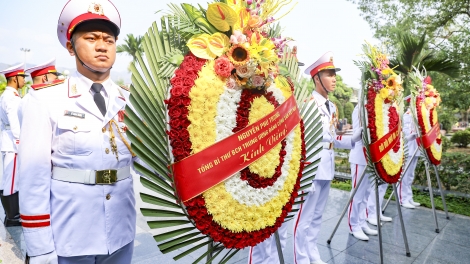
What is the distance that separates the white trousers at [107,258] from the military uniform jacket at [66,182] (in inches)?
2.8

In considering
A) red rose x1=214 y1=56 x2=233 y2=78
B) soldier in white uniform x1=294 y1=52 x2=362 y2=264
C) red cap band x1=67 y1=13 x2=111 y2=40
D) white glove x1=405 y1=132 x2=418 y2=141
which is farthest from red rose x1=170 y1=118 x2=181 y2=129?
white glove x1=405 y1=132 x2=418 y2=141

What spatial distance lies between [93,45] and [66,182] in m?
0.77

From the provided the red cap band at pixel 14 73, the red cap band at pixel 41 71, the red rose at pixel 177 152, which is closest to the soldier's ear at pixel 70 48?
the red rose at pixel 177 152

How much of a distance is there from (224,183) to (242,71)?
23.3 inches

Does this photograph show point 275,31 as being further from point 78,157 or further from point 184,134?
point 78,157

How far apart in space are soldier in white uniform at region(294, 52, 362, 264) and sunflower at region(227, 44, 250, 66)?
219 cm

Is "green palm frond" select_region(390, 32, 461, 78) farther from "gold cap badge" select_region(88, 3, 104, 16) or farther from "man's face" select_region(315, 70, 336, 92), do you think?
"gold cap badge" select_region(88, 3, 104, 16)

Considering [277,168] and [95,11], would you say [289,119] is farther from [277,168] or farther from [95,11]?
[95,11]

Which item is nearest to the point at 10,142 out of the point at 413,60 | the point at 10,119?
the point at 10,119

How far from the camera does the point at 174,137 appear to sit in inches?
57.1

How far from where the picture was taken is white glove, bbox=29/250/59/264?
60.5 inches

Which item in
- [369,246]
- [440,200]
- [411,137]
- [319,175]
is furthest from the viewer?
[440,200]

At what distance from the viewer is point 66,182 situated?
1.68 metres

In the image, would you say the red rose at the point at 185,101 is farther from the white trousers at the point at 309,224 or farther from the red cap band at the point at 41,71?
the red cap band at the point at 41,71
